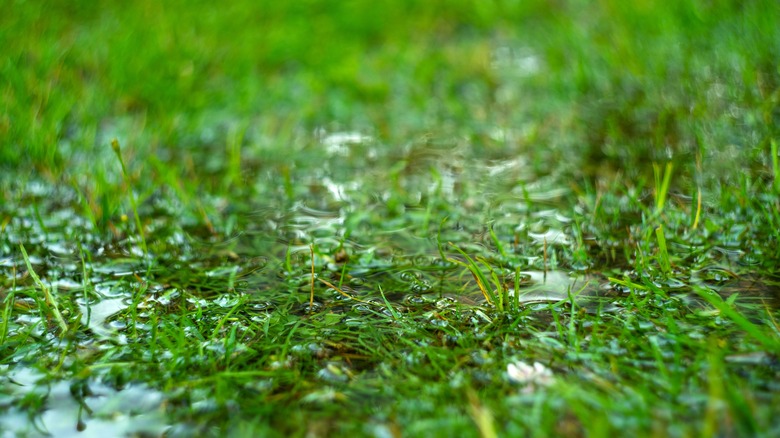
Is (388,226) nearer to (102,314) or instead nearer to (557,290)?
(557,290)

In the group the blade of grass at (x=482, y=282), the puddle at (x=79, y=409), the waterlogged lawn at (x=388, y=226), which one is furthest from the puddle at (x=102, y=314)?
the blade of grass at (x=482, y=282)

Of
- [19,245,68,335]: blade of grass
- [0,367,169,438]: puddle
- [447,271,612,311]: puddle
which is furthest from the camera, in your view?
[447,271,612,311]: puddle

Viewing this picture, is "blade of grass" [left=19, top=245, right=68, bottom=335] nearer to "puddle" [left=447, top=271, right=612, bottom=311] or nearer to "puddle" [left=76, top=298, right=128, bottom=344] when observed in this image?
"puddle" [left=76, top=298, right=128, bottom=344]

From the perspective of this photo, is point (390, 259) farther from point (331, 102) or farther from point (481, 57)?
point (481, 57)

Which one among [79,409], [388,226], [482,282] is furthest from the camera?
[388,226]

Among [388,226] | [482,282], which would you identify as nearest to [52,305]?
[388,226]

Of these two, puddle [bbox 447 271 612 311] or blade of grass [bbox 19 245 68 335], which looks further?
puddle [bbox 447 271 612 311]

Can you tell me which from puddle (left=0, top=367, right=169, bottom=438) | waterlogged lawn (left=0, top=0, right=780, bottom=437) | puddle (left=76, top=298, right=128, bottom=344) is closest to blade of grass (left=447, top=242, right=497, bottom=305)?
waterlogged lawn (left=0, top=0, right=780, bottom=437)

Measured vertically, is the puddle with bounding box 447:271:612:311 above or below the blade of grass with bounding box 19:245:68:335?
below
